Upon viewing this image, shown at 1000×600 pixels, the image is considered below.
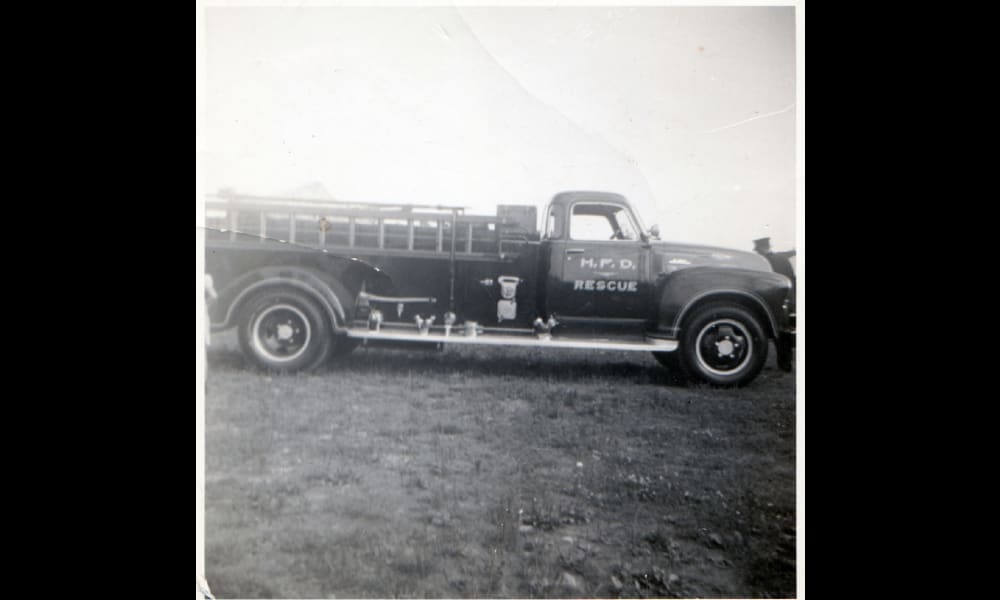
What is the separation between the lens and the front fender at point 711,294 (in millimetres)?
2039

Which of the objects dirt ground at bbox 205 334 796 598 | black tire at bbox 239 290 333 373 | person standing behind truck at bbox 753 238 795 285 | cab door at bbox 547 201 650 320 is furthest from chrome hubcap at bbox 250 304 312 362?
person standing behind truck at bbox 753 238 795 285

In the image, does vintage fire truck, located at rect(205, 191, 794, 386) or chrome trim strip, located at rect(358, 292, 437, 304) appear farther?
chrome trim strip, located at rect(358, 292, 437, 304)

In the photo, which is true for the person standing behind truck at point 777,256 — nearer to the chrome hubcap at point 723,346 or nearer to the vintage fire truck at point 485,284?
the vintage fire truck at point 485,284

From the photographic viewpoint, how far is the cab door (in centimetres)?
229

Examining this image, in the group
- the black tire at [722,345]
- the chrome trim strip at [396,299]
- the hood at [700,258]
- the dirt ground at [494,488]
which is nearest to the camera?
the dirt ground at [494,488]

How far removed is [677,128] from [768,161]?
0.34m

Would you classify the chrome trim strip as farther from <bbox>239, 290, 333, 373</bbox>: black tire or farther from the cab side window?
the cab side window

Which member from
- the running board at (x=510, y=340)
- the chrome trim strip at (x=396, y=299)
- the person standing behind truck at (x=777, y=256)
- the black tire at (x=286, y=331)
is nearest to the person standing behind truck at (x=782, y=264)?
the person standing behind truck at (x=777, y=256)

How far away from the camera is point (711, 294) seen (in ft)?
7.52

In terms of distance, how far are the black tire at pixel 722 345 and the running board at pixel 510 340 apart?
0.10 m

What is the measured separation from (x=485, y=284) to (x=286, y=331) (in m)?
0.90
